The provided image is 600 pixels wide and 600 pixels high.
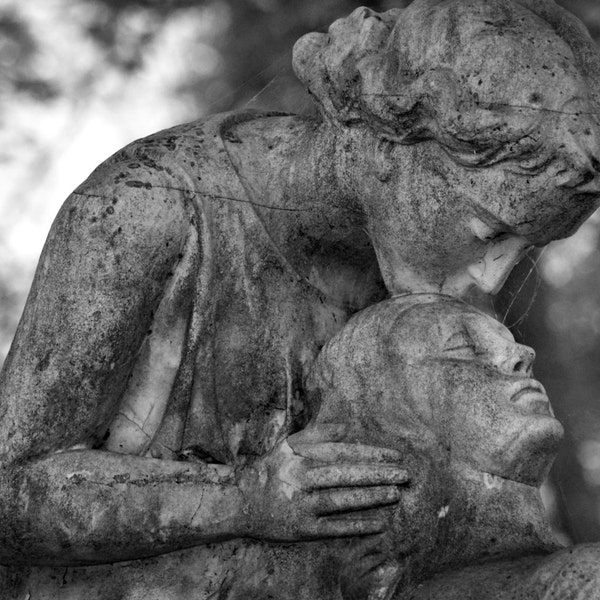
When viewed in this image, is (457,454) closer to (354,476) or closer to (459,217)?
(354,476)

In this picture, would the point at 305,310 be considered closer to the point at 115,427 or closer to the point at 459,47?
the point at 115,427

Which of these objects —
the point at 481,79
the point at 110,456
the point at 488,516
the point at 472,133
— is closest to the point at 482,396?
the point at 488,516

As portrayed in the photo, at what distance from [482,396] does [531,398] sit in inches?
4.0

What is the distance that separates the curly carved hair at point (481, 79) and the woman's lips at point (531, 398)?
1.40 feet

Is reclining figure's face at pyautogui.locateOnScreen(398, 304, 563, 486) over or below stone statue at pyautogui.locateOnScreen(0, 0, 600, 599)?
below

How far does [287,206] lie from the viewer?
10.4 feet

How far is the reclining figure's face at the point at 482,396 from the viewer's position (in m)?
2.82

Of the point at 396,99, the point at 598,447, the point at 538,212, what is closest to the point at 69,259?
the point at 396,99

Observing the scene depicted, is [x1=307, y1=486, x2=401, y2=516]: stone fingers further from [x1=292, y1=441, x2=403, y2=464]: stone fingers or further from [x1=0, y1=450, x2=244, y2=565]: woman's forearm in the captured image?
[x1=0, y1=450, x2=244, y2=565]: woman's forearm

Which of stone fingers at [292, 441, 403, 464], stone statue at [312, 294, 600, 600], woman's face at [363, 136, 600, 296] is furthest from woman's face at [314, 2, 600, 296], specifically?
stone fingers at [292, 441, 403, 464]

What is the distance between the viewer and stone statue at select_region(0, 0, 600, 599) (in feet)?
9.29

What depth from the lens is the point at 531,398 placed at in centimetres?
286

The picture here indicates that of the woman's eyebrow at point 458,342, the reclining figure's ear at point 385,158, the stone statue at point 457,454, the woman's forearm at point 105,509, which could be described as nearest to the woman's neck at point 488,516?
the stone statue at point 457,454

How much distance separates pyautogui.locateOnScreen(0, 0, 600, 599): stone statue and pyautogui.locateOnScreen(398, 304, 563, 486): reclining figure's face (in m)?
Answer: 0.15
